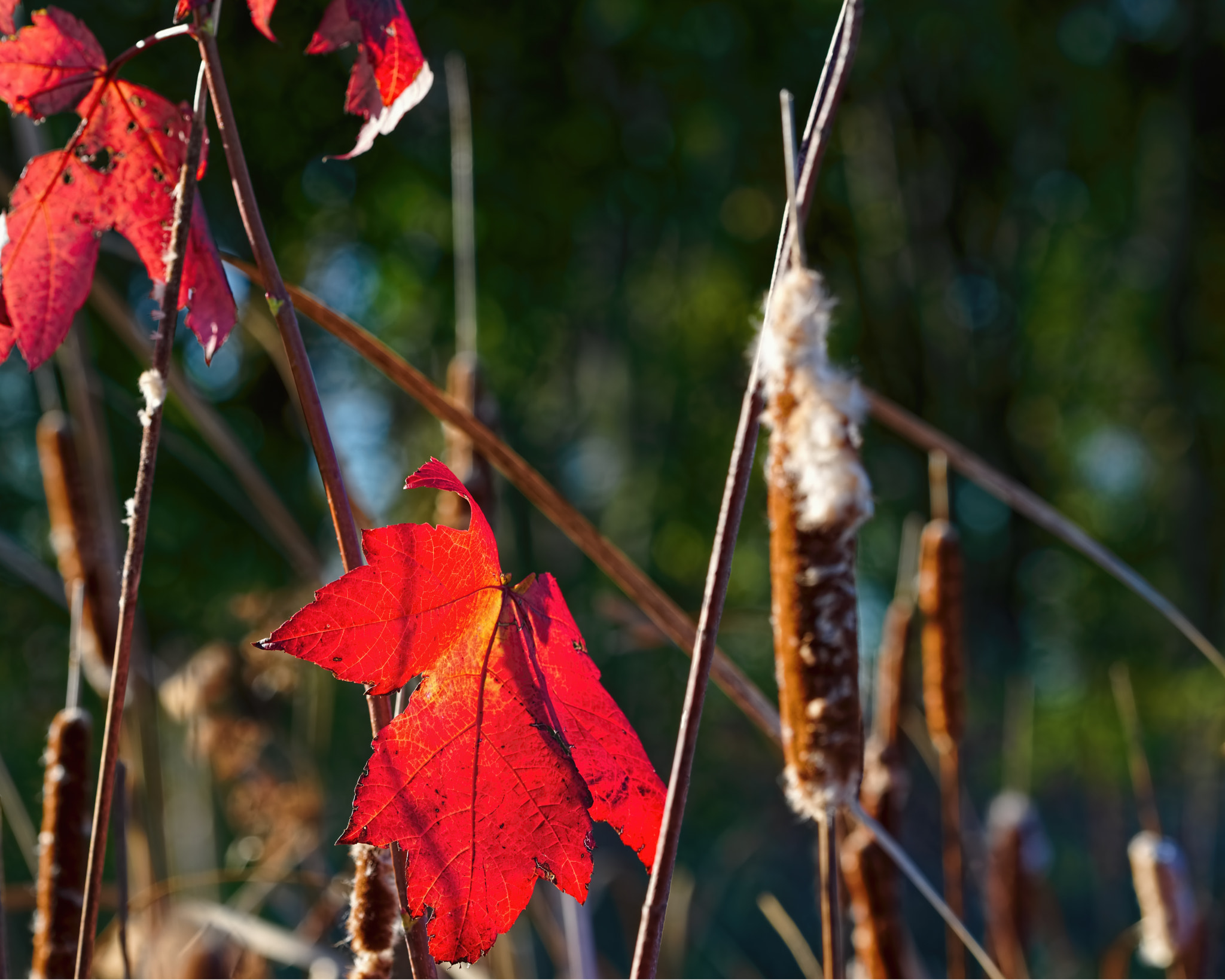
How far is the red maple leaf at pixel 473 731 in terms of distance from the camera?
234 mm

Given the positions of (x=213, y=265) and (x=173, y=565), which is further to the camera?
(x=173, y=565)

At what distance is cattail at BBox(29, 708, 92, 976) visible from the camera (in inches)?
14.1

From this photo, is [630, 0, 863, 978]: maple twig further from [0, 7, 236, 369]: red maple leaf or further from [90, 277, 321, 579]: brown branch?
[90, 277, 321, 579]: brown branch

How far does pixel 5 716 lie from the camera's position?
111 inches

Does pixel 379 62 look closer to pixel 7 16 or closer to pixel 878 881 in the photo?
pixel 7 16

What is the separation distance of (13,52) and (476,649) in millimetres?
218

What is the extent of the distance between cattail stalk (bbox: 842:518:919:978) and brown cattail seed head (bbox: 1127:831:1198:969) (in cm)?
16

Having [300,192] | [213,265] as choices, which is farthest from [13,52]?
[300,192]

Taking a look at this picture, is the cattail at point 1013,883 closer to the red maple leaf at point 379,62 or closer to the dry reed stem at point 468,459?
the dry reed stem at point 468,459

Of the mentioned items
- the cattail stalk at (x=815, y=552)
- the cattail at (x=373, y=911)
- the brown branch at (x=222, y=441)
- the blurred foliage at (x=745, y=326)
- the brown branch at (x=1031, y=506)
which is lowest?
the cattail at (x=373, y=911)

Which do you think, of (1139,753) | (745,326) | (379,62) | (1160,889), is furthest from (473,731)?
(745,326)

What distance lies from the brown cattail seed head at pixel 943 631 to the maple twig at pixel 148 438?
410 mm

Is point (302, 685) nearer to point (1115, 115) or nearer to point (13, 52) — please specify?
point (13, 52)

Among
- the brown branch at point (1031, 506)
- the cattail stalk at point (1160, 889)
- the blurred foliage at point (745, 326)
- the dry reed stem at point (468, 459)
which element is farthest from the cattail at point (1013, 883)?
the blurred foliage at point (745, 326)
